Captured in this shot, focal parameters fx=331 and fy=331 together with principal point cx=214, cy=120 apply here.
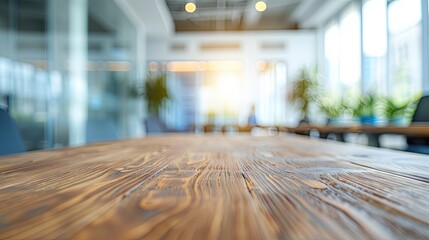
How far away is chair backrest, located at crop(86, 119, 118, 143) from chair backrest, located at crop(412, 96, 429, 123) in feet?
8.79

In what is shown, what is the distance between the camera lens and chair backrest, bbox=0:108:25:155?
1314 millimetres

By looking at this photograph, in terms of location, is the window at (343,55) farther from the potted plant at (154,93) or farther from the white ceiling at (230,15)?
the potted plant at (154,93)

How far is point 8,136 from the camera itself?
52.8 inches

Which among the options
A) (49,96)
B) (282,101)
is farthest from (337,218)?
(282,101)

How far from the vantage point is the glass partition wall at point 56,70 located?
10.6 ft

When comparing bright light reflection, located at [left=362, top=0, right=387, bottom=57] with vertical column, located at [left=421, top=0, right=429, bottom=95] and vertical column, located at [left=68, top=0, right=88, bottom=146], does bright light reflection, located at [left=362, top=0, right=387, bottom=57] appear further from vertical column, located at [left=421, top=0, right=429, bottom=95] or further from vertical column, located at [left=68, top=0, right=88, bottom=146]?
vertical column, located at [left=68, top=0, right=88, bottom=146]

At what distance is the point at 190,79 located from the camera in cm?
973

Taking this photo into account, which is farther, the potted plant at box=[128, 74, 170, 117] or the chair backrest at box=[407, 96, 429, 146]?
the potted plant at box=[128, 74, 170, 117]

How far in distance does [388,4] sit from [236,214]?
6391 millimetres

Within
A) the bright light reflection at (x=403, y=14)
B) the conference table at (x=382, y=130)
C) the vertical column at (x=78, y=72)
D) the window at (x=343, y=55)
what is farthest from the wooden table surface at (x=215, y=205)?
the window at (x=343, y=55)

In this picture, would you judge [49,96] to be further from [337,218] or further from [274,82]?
[274,82]

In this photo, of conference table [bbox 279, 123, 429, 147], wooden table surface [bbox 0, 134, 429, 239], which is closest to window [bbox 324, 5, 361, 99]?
conference table [bbox 279, 123, 429, 147]

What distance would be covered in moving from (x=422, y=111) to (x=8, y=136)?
3229 mm

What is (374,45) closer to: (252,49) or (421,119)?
(421,119)
